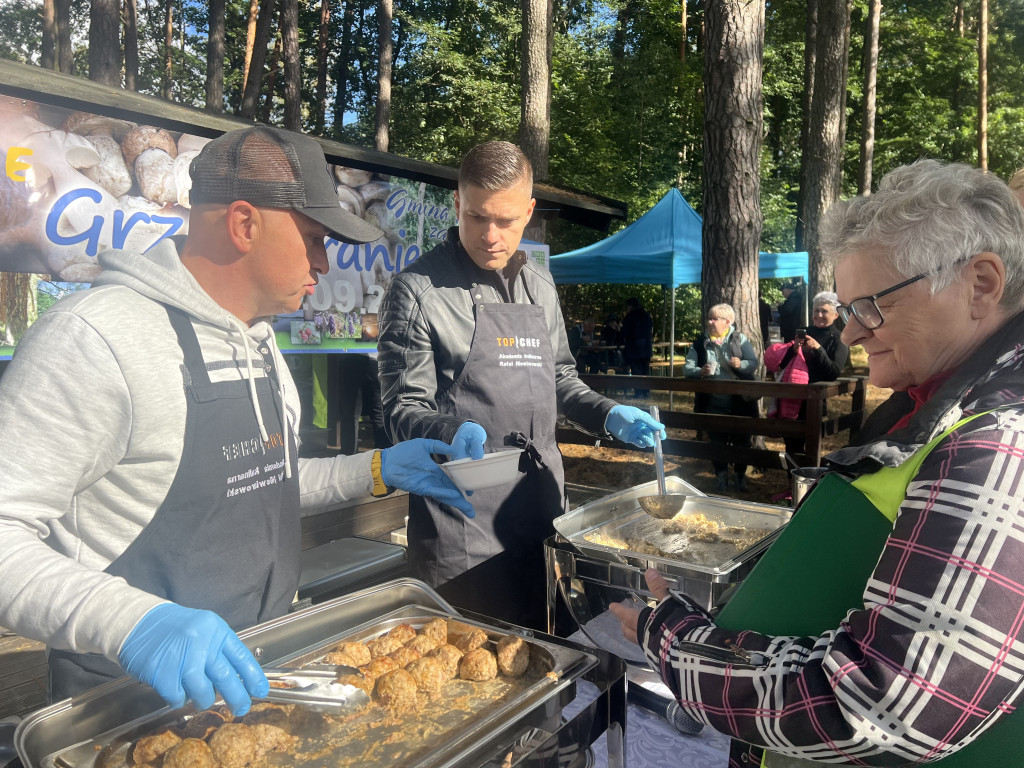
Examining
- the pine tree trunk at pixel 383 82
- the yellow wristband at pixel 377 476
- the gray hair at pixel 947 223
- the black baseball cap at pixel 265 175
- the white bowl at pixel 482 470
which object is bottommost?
the yellow wristband at pixel 377 476

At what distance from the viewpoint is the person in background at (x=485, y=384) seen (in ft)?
6.80

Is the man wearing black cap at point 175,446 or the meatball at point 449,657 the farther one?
the meatball at point 449,657

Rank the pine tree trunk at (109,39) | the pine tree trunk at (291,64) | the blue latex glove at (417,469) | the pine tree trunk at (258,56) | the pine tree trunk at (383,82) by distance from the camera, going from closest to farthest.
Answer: the blue latex glove at (417,469) < the pine tree trunk at (109,39) < the pine tree trunk at (291,64) < the pine tree trunk at (258,56) < the pine tree trunk at (383,82)

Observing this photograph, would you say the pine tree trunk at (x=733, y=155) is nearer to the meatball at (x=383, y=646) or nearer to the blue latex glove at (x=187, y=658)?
the meatball at (x=383, y=646)

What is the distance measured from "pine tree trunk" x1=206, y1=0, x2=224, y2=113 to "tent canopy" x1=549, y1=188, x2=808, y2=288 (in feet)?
24.1

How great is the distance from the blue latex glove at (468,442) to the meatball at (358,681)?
649 millimetres

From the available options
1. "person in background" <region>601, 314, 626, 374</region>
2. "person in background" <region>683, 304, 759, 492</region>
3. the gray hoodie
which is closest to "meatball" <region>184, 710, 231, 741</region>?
the gray hoodie

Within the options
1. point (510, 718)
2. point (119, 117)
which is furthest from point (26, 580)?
point (119, 117)

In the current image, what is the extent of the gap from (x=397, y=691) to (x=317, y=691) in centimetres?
12

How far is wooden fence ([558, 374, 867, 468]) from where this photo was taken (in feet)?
16.8

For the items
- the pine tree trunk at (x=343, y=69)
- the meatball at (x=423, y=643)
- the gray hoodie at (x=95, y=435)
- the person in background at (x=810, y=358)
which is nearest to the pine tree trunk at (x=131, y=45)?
the pine tree trunk at (x=343, y=69)

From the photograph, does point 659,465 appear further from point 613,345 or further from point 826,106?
point 613,345

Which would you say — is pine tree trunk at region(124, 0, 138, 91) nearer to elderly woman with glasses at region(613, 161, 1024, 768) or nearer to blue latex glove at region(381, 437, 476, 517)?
blue latex glove at region(381, 437, 476, 517)

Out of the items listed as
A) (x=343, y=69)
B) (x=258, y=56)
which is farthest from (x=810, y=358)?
(x=343, y=69)
